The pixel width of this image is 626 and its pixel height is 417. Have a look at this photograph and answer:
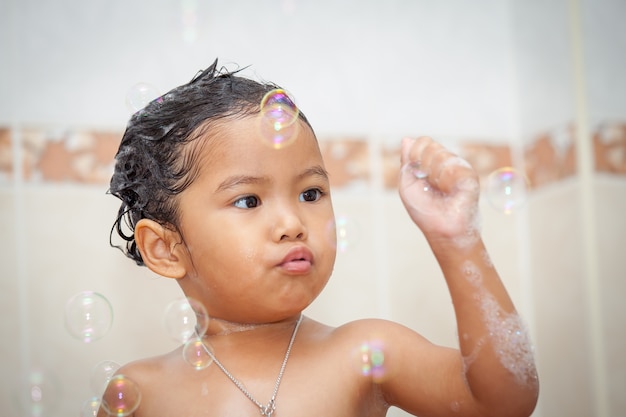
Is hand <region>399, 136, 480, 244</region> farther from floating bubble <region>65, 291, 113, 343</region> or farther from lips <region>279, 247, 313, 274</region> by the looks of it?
floating bubble <region>65, 291, 113, 343</region>

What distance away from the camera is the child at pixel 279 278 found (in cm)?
108

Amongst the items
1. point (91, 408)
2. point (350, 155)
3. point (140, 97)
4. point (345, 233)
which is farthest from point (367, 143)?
point (91, 408)

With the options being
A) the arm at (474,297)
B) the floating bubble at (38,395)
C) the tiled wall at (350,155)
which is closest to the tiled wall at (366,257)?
the tiled wall at (350,155)

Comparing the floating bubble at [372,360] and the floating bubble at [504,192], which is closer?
the floating bubble at [372,360]

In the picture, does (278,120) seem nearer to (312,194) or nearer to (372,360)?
(312,194)

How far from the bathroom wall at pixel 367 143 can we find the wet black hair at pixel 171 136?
65cm

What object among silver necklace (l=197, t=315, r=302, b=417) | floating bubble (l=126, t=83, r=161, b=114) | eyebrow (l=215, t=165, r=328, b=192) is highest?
floating bubble (l=126, t=83, r=161, b=114)

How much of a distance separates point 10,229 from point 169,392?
0.90 metres

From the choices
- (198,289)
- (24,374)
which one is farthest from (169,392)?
(24,374)

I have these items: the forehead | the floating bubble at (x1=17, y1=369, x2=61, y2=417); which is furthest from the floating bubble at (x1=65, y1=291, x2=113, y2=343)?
the forehead

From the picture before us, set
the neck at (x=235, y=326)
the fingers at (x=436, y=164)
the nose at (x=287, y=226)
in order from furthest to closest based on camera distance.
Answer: the neck at (x=235, y=326) < the nose at (x=287, y=226) < the fingers at (x=436, y=164)

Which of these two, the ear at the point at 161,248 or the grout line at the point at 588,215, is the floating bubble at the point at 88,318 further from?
the grout line at the point at 588,215

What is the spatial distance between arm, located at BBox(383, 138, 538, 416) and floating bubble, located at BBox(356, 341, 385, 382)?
0.16 meters

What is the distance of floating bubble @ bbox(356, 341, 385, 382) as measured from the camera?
122cm
